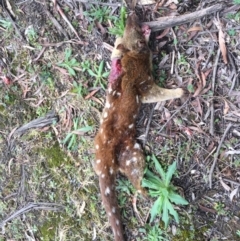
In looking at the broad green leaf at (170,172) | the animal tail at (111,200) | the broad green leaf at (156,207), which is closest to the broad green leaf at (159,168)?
the broad green leaf at (170,172)

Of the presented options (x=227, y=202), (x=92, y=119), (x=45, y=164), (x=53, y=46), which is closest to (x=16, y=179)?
(x=45, y=164)

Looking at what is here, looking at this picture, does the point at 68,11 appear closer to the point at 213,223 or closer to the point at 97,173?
the point at 97,173

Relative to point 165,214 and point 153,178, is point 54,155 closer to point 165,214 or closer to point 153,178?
point 153,178

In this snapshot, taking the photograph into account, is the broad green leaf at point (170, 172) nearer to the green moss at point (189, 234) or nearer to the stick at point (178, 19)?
the green moss at point (189, 234)

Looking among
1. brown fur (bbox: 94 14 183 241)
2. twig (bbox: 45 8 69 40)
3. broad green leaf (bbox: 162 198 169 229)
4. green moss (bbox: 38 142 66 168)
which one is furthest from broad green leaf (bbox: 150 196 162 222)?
twig (bbox: 45 8 69 40)

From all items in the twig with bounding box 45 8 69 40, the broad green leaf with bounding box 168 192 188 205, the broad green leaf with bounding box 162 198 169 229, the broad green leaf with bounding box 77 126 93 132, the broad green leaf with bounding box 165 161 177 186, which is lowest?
the broad green leaf with bounding box 162 198 169 229

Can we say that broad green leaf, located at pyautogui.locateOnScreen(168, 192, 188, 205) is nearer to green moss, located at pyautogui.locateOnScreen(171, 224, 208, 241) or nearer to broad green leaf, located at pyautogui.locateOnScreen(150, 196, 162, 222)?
broad green leaf, located at pyautogui.locateOnScreen(150, 196, 162, 222)

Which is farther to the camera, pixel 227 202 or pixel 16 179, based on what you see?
pixel 16 179
